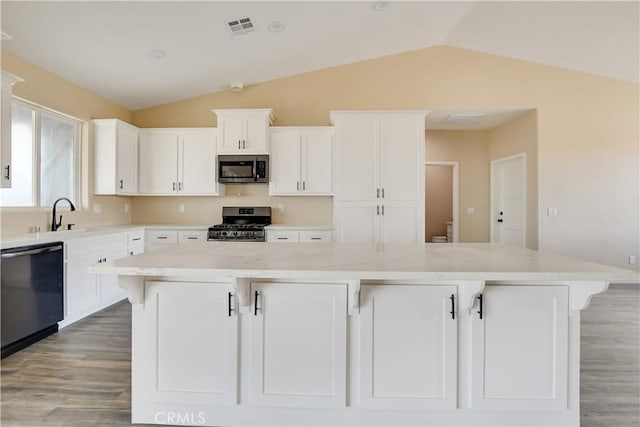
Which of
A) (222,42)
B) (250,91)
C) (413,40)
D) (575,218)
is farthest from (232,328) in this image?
(575,218)

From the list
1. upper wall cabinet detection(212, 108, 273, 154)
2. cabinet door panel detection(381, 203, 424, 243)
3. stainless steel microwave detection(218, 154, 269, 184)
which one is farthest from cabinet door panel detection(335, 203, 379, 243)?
upper wall cabinet detection(212, 108, 273, 154)

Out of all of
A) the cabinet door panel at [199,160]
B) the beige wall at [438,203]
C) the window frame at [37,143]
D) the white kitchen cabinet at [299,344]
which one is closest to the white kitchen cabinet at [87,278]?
the window frame at [37,143]

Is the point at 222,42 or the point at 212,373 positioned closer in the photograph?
the point at 212,373

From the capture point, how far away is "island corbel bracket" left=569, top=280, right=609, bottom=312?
1538 millimetres

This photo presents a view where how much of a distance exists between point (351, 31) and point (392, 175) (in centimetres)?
181

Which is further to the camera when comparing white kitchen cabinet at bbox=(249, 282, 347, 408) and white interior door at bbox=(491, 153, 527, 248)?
white interior door at bbox=(491, 153, 527, 248)

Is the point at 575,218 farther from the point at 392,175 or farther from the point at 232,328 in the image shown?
the point at 232,328

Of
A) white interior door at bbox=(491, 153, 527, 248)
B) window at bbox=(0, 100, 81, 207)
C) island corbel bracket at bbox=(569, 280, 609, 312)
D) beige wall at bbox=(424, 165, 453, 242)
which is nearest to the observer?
island corbel bracket at bbox=(569, 280, 609, 312)

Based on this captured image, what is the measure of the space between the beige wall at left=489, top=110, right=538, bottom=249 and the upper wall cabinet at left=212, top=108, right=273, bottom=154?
152 inches

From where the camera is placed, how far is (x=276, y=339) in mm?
A: 1700

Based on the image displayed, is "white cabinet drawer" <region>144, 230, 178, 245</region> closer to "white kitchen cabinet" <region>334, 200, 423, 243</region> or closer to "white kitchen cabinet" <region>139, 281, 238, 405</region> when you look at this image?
"white kitchen cabinet" <region>334, 200, 423, 243</region>

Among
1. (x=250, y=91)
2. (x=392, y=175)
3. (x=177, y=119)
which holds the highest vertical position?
(x=250, y=91)

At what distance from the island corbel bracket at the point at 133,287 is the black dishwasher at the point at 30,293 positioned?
1684mm

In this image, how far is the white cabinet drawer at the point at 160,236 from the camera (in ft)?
14.5
